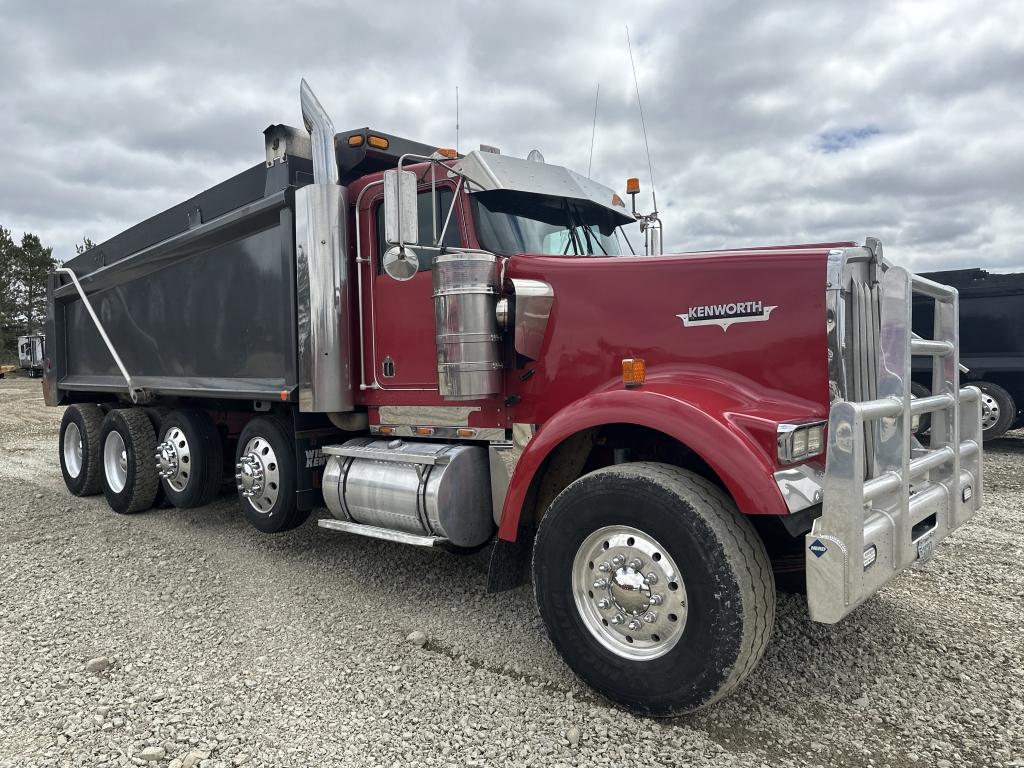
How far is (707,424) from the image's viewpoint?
279cm

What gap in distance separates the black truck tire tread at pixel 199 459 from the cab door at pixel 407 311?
242cm

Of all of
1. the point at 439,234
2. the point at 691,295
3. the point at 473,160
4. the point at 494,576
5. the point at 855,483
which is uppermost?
the point at 473,160

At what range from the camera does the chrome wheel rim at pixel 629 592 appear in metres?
2.80

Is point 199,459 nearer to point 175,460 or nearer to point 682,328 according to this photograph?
point 175,460

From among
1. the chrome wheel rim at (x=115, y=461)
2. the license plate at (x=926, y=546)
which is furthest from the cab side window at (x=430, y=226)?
the chrome wheel rim at (x=115, y=461)

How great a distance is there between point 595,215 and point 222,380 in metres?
3.16

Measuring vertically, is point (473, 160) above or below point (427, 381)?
above

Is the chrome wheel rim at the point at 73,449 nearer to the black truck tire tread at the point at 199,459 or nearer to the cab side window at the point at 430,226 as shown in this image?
the black truck tire tread at the point at 199,459

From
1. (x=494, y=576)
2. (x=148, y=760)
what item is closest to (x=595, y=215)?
(x=494, y=576)

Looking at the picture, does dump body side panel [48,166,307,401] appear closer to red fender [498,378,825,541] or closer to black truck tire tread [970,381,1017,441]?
red fender [498,378,825,541]

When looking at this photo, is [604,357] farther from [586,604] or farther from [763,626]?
[763,626]

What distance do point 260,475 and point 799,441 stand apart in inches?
150

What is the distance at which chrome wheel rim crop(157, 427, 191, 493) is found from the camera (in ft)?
20.5

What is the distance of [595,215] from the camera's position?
457 cm
